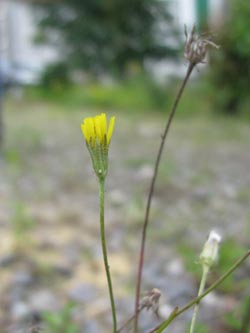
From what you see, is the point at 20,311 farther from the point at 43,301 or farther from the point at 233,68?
the point at 233,68

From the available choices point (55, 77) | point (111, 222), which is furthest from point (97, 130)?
point (55, 77)

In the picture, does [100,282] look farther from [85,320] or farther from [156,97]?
[156,97]

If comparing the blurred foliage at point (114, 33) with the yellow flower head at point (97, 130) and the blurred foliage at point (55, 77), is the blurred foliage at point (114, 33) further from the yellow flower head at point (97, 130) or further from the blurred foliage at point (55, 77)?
the yellow flower head at point (97, 130)

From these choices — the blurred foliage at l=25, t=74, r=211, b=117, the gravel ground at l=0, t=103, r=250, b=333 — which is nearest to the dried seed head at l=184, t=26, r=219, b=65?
the gravel ground at l=0, t=103, r=250, b=333

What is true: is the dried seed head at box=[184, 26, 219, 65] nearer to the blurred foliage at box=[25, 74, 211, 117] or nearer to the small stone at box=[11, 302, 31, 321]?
the small stone at box=[11, 302, 31, 321]

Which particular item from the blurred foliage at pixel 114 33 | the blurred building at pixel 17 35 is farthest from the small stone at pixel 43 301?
the blurred building at pixel 17 35

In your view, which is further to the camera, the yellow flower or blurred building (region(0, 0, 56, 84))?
blurred building (region(0, 0, 56, 84))
